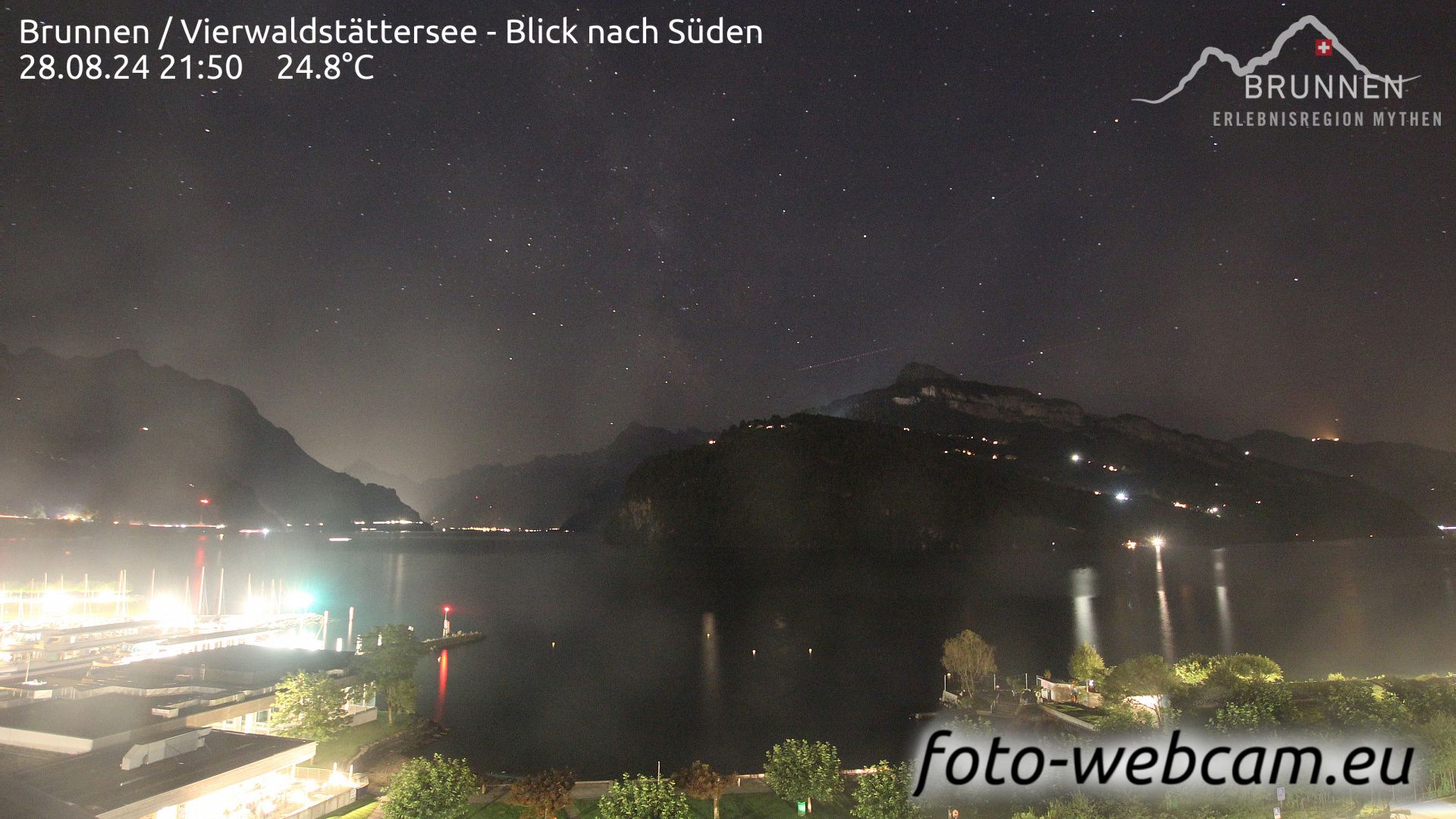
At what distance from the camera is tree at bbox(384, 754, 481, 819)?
13.5 m

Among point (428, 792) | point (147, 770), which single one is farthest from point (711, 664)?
point (147, 770)

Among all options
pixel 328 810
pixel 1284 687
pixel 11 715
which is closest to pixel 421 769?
pixel 328 810

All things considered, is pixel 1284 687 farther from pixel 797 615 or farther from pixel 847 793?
pixel 797 615

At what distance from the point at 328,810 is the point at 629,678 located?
81.5ft

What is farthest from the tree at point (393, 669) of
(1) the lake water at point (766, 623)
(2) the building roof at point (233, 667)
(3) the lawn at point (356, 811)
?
(3) the lawn at point (356, 811)

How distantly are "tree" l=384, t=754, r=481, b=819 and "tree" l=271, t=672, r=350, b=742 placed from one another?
693 cm

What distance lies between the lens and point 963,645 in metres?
32.3

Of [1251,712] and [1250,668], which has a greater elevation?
[1251,712]

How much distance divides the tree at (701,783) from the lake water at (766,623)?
920 cm

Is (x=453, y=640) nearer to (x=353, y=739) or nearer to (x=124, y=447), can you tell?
(x=353, y=739)

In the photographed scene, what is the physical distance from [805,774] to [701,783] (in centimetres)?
217

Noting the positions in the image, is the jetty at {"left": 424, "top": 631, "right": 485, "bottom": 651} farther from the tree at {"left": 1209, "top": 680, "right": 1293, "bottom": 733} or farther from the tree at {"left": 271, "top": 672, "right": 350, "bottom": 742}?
the tree at {"left": 1209, "top": 680, "right": 1293, "bottom": 733}

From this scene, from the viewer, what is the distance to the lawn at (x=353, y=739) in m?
20.2

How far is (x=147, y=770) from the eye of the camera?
12.9 metres
